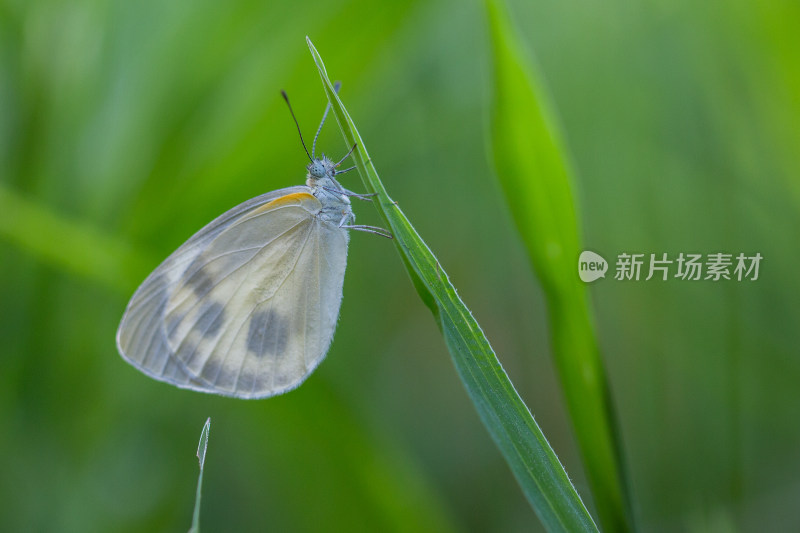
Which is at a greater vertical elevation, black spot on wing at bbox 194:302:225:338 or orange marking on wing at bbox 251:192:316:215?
orange marking on wing at bbox 251:192:316:215

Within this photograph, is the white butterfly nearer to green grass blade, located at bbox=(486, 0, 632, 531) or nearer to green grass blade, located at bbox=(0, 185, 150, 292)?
green grass blade, located at bbox=(0, 185, 150, 292)

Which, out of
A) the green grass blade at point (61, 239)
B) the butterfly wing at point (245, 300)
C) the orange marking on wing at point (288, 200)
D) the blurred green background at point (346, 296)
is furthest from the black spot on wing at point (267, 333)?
the green grass blade at point (61, 239)

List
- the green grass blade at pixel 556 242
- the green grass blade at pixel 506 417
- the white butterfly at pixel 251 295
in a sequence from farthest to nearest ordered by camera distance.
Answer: the white butterfly at pixel 251 295 < the green grass blade at pixel 556 242 < the green grass blade at pixel 506 417

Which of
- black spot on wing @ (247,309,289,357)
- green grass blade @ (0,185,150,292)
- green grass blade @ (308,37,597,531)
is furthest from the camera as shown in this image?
black spot on wing @ (247,309,289,357)

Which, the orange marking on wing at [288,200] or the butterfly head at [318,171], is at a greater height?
the butterfly head at [318,171]

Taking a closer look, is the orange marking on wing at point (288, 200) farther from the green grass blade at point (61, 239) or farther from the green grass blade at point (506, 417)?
the green grass blade at point (506, 417)

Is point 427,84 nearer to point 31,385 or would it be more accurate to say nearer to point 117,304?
point 117,304

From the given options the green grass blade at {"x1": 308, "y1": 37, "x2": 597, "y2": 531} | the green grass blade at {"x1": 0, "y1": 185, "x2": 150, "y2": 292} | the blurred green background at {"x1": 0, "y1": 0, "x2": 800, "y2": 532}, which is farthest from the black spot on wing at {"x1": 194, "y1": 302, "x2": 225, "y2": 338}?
the green grass blade at {"x1": 308, "y1": 37, "x2": 597, "y2": 531}

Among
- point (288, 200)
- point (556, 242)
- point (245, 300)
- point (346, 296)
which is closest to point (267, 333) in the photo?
point (245, 300)
